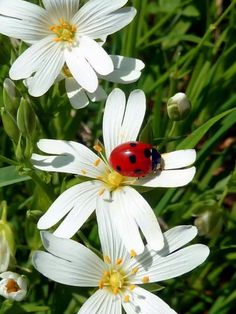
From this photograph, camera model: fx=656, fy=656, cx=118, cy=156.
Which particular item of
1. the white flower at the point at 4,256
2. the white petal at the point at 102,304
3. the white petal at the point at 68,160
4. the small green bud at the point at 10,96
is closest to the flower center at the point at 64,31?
the small green bud at the point at 10,96

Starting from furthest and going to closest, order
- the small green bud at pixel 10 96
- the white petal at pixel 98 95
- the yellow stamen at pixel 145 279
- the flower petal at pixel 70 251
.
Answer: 1. the white petal at pixel 98 95
2. the small green bud at pixel 10 96
3. the yellow stamen at pixel 145 279
4. the flower petal at pixel 70 251

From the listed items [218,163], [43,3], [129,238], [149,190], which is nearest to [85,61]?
[43,3]

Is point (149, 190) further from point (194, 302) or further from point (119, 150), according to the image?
point (194, 302)

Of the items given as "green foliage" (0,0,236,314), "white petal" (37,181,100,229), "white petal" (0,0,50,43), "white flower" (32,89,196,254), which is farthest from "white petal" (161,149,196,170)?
"white petal" (0,0,50,43)

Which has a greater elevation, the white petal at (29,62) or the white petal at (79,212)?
the white petal at (29,62)

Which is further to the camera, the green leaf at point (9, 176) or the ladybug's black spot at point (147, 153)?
the green leaf at point (9, 176)

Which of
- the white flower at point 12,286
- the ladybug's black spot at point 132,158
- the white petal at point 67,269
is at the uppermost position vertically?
the ladybug's black spot at point 132,158

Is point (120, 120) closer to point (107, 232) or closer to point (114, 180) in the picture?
point (114, 180)

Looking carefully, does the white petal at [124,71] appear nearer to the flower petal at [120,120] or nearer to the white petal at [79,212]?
the flower petal at [120,120]
